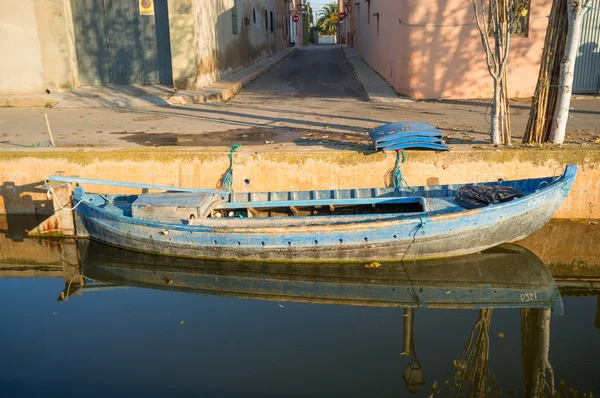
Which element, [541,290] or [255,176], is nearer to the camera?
[541,290]

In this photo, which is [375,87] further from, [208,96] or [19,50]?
[19,50]

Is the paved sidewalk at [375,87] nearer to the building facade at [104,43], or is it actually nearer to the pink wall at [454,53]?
the pink wall at [454,53]

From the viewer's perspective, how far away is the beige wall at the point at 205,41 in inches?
703

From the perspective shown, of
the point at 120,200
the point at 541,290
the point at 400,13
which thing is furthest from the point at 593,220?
the point at 400,13

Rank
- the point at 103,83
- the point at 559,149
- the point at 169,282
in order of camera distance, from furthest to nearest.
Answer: the point at 103,83, the point at 559,149, the point at 169,282

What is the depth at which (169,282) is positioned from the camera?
28.2 feet

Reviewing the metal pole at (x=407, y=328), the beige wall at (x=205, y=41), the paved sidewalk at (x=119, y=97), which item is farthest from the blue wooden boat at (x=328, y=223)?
the beige wall at (x=205, y=41)

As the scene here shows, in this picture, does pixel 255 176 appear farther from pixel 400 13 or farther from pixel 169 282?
pixel 400 13

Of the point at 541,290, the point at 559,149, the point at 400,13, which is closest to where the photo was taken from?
the point at 541,290

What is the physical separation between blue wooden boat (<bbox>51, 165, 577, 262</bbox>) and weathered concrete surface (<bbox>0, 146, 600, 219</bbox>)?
0.68 meters

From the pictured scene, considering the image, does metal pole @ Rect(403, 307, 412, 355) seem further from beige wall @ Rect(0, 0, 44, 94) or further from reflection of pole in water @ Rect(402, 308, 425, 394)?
beige wall @ Rect(0, 0, 44, 94)

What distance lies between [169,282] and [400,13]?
473 inches

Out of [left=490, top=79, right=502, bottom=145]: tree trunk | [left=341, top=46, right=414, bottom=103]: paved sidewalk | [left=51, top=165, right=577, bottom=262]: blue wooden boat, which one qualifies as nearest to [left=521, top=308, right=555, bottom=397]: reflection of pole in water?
[left=51, top=165, right=577, bottom=262]: blue wooden boat

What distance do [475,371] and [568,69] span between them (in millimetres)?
6383
